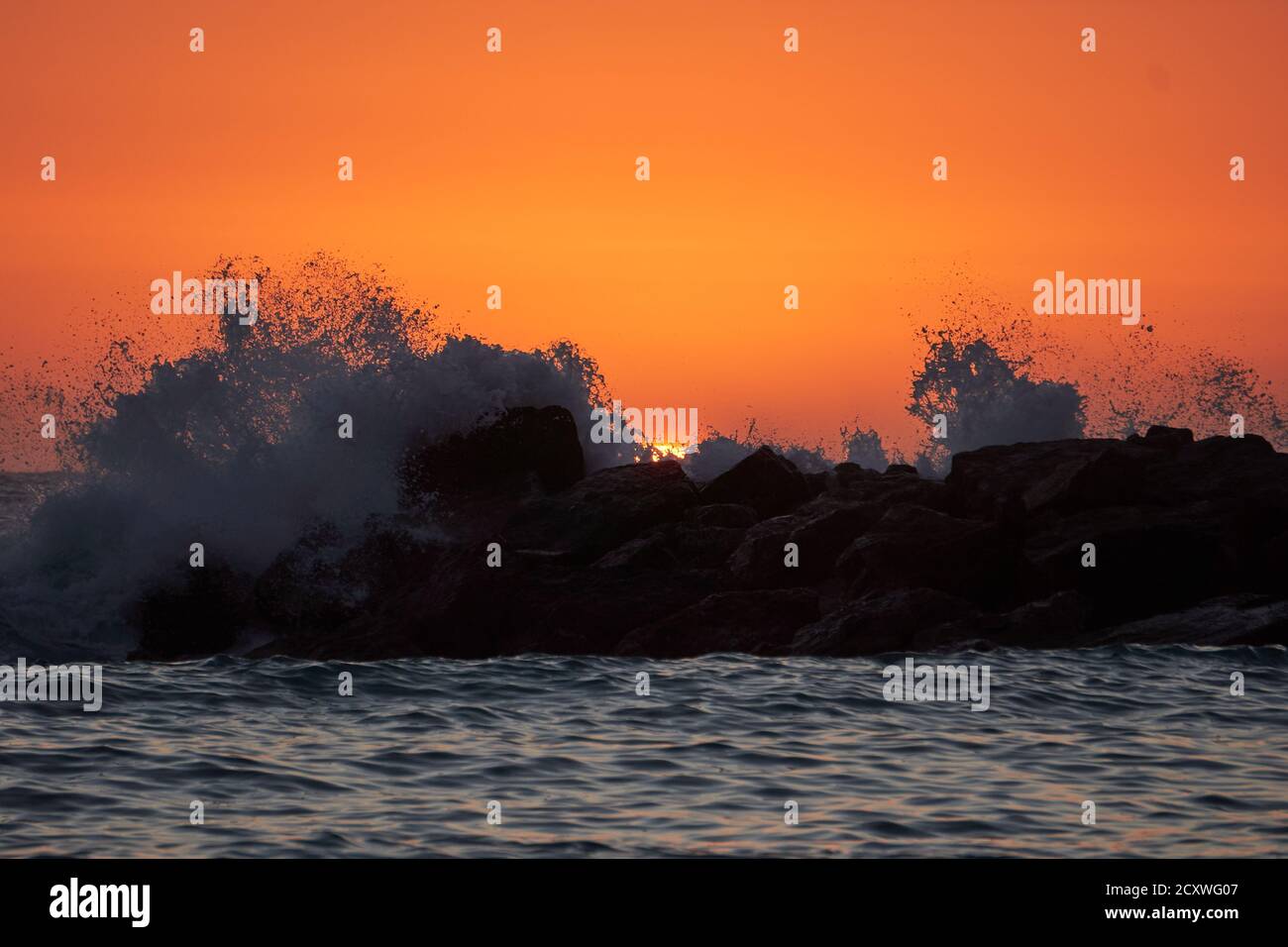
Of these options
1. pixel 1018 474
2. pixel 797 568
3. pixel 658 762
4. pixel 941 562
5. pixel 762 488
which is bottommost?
pixel 658 762

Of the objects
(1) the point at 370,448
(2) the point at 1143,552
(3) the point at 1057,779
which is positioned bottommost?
(3) the point at 1057,779

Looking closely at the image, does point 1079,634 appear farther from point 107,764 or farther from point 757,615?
point 107,764

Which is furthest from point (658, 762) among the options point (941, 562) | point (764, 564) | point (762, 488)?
point (762, 488)

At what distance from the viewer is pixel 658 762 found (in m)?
10.2

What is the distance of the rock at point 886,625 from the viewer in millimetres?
15666

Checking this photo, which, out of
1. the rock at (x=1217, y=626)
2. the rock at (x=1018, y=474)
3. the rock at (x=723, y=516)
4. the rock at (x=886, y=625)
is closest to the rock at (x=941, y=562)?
the rock at (x=886, y=625)

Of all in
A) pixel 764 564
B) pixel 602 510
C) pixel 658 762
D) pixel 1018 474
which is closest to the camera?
pixel 658 762

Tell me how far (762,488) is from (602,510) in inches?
109

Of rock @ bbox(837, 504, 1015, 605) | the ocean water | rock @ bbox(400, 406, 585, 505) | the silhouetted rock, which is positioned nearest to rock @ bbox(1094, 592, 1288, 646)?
the silhouetted rock

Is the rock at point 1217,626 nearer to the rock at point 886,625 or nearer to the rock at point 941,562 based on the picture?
the rock at point 941,562

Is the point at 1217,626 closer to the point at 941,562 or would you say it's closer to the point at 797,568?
the point at 941,562
